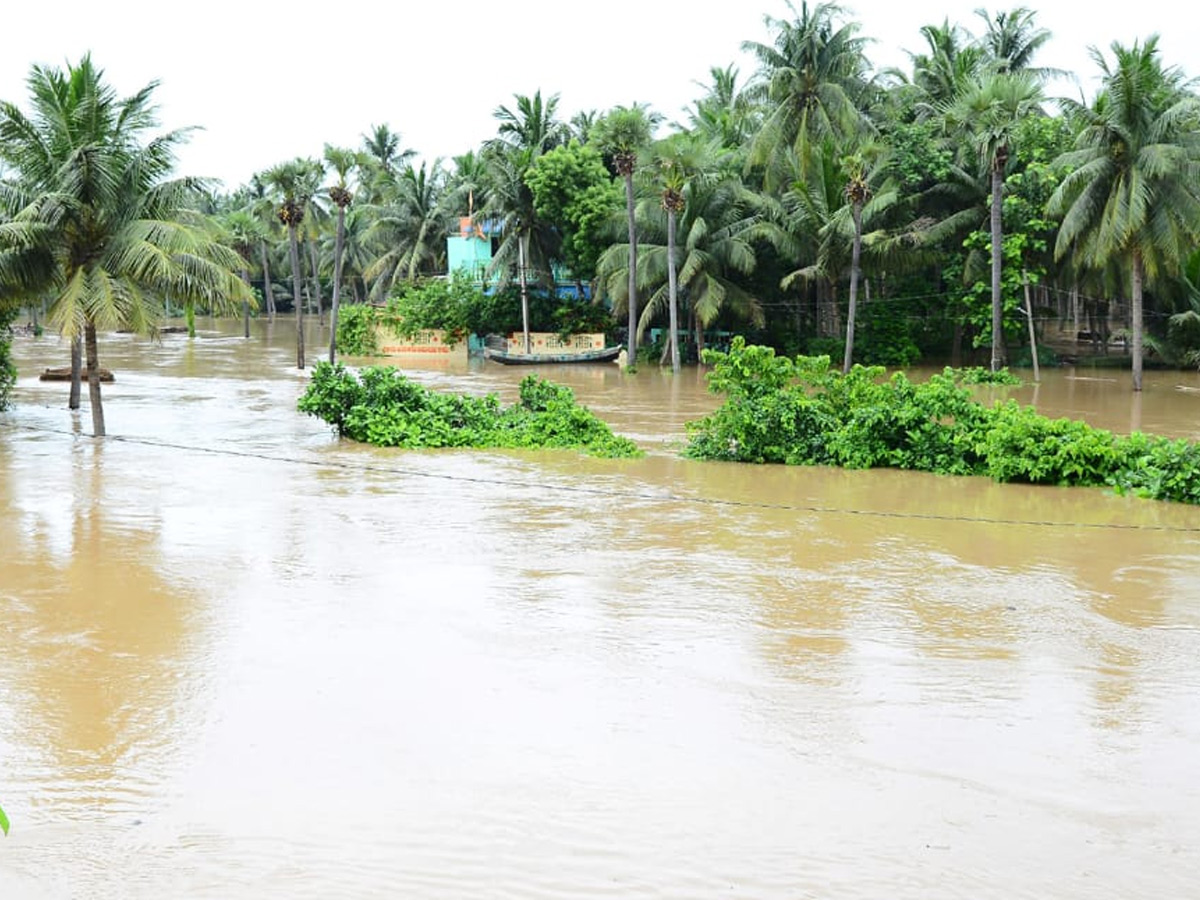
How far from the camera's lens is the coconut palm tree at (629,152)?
35312 millimetres

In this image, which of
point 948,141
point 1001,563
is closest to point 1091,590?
point 1001,563

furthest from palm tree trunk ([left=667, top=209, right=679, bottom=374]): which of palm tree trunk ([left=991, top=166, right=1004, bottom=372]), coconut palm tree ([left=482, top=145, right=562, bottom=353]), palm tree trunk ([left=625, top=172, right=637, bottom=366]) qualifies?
palm tree trunk ([left=991, top=166, right=1004, bottom=372])

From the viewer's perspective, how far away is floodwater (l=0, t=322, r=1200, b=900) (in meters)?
5.53

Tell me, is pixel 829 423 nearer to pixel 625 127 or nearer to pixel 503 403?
pixel 503 403

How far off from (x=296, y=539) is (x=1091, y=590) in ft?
25.2

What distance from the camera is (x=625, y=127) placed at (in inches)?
1469

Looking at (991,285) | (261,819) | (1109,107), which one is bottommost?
(261,819)

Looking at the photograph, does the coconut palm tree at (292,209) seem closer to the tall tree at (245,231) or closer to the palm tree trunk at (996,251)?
the tall tree at (245,231)

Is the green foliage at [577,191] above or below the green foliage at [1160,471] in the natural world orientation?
above

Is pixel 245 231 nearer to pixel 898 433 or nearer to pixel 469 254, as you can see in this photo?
pixel 469 254

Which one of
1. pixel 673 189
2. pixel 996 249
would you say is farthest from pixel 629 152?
pixel 996 249

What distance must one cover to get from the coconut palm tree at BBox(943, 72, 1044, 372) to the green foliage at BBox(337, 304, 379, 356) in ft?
69.7

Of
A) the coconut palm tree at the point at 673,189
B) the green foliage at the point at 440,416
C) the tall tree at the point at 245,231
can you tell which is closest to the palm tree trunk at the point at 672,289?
the coconut palm tree at the point at 673,189

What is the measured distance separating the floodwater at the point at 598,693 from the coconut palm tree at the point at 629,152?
20851 mm
